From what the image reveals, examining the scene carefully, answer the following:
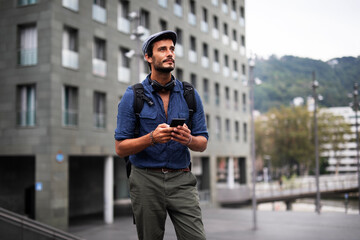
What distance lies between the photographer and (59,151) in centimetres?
2158

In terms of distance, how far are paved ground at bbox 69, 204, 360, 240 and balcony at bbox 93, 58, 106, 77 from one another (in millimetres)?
8318

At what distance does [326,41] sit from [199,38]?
29.8m

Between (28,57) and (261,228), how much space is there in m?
14.0

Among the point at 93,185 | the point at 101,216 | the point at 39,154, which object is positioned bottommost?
the point at 101,216

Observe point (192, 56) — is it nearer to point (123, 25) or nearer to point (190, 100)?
point (123, 25)

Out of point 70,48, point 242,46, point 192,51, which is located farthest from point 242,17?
point 70,48

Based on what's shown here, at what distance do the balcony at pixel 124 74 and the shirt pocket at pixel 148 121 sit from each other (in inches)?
924

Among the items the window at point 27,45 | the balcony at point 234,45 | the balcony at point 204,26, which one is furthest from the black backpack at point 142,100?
the balcony at point 234,45

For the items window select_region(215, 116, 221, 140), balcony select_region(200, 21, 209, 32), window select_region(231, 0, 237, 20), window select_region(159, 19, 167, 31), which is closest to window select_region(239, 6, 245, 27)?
window select_region(231, 0, 237, 20)

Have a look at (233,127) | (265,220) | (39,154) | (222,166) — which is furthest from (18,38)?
(222,166)

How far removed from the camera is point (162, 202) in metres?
3.24

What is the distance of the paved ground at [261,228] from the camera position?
17.5 m

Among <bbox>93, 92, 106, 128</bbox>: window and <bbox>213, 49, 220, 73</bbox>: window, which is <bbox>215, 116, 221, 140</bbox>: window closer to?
<bbox>213, 49, 220, 73</bbox>: window

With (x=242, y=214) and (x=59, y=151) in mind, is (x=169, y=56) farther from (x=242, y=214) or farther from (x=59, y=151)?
(x=242, y=214)
